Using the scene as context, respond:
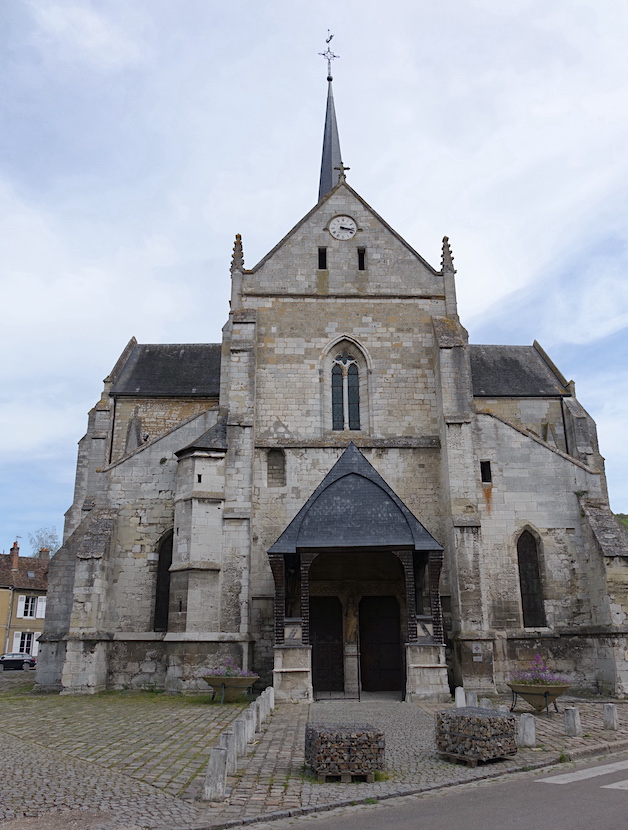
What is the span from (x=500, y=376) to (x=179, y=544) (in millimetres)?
15275

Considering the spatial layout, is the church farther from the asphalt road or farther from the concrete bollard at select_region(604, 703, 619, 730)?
the asphalt road

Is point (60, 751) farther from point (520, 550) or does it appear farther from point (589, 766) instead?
point (520, 550)

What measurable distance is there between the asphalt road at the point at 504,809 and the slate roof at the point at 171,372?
19650 mm

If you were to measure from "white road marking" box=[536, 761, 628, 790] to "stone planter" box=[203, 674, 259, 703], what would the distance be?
8472 mm

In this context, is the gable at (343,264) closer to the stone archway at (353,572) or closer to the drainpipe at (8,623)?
the stone archway at (353,572)

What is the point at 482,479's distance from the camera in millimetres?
19469

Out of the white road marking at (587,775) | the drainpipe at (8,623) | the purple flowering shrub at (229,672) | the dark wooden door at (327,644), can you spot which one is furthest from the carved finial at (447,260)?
the drainpipe at (8,623)

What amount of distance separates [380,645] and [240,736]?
9568 millimetres

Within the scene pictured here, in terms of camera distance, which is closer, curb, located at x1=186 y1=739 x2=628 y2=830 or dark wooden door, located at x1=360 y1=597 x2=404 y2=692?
curb, located at x1=186 y1=739 x2=628 y2=830

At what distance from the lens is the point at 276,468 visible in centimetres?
1959

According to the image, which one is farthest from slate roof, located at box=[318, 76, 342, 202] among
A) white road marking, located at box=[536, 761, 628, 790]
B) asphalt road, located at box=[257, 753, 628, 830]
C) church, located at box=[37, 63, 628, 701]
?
asphalt road, located at box=[257, 753, 628, 830]

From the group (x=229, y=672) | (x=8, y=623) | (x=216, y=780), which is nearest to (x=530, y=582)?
(x=229, y=672)

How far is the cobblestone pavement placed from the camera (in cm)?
662

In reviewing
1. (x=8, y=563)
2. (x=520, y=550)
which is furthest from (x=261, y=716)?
(x=8, y=563)
